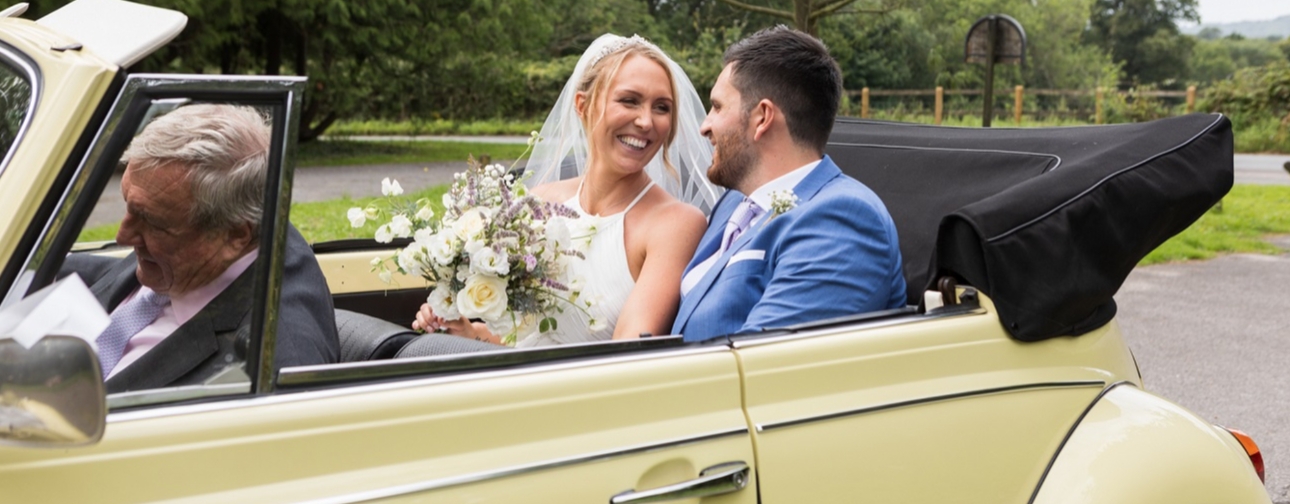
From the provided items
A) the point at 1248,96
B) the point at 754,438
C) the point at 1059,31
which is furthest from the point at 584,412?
the point at 1059,31

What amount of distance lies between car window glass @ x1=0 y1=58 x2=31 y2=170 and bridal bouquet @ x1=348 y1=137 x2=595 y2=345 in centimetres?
107

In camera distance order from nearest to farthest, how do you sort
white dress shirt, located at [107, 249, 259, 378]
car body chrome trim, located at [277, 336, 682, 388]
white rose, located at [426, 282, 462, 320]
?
car body chrome trim, located at [277, 336, 682, 388] → white dress shirt, located at [107, 249, 259, 378] → white rose, located at [426, 282, 462, 320]

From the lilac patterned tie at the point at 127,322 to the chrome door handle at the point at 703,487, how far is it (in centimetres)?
87

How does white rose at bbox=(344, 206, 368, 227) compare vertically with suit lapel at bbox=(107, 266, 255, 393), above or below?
below

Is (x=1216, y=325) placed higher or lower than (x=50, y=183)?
lower

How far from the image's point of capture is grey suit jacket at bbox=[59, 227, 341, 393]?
5.98 feet

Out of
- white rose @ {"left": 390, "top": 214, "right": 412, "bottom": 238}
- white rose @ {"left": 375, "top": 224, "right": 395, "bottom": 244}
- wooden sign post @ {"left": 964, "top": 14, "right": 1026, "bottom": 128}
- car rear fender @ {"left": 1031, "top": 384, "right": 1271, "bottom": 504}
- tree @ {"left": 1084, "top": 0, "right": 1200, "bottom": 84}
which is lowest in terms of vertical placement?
tree @ {"left": 1084, "top": 0, "right": 1200, "bottom": 84}

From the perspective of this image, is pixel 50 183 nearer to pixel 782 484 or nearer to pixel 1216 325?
pixel 782 484

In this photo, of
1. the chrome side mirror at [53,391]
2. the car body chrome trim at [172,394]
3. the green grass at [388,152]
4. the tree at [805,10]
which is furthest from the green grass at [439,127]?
the chrome side mirror at [53,391]

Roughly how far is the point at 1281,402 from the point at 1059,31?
53.5 meters

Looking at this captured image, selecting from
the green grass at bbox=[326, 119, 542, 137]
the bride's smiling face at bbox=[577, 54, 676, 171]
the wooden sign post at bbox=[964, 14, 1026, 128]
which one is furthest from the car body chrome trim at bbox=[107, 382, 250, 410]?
the green grass at bbox=[326, 119, 542, 137]

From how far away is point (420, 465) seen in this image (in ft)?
5.62

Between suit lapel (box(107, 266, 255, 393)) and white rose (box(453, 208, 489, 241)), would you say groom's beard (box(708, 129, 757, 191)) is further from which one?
suit lapel (box(107, 266, 255, 393))

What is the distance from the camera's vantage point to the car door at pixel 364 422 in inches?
62.0
